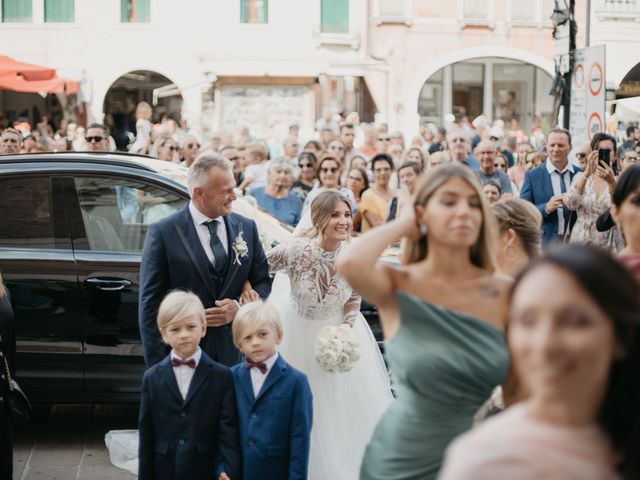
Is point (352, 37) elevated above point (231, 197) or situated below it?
above

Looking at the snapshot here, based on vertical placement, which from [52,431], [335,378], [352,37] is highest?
[352,37]

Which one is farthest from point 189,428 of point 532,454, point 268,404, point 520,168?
point 520,168

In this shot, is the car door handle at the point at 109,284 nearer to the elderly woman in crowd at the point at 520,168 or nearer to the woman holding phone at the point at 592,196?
the woman holding phone at the point at 592,196

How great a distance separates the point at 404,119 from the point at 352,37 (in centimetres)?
289

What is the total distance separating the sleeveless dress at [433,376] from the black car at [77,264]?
3.82 meters

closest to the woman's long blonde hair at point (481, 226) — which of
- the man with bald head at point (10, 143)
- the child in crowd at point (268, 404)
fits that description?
the child in crowd at point (268, 404)

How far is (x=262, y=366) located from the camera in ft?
16.8

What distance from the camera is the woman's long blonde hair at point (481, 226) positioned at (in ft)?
11.3

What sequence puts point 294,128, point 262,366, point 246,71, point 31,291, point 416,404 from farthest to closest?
point 246,71 < point 294,128 < point 31,291 < point 262,366 < point 416,404

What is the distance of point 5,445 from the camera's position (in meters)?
5.49

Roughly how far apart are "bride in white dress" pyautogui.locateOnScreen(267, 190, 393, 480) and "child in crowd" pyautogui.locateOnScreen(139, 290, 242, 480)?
3.84 feet

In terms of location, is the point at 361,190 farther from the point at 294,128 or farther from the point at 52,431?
the point at 294,128

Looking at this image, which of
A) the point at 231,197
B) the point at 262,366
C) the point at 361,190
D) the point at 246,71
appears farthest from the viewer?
the point at 246,71

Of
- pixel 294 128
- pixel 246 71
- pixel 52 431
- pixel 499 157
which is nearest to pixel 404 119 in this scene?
pixel 246 71
